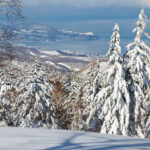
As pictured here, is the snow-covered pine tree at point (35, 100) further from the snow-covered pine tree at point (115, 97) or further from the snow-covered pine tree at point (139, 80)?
Answer: the snow-covered pine tree at point (139, 80)

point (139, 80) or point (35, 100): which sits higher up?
point (139, 80)

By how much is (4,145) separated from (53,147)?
79 centimetres

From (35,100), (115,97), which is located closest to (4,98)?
(35,100)

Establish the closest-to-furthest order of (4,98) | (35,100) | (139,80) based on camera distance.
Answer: (139,80)
(4,98)
(35,100)

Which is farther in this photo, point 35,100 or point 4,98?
point 35,100

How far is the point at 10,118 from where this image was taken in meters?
24.5

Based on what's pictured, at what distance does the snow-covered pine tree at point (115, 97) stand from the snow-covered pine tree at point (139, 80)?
68cm

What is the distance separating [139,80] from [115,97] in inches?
70.6

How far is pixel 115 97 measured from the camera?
1817cm

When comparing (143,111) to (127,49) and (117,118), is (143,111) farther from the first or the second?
(127,49)

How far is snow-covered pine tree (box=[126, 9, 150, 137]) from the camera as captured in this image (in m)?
18.2

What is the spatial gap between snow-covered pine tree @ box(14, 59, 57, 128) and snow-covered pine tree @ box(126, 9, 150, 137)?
692 cm

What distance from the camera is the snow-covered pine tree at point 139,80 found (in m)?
18.2

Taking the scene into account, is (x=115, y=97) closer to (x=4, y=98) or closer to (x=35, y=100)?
(x=35, y=100)
